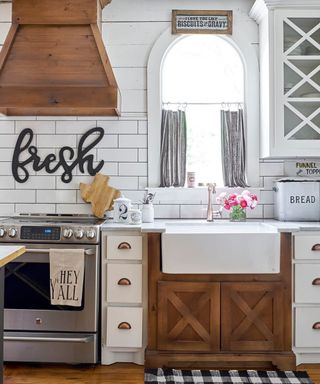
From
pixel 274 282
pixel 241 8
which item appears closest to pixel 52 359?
pixel 274 282

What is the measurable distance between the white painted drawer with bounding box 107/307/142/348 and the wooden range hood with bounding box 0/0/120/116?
1.38 meters

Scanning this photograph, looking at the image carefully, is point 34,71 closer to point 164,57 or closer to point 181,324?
point 164,57

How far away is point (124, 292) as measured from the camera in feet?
8.54

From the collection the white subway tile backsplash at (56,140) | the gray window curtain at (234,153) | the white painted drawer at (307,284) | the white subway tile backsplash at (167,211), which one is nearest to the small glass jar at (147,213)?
the white subway tile backsplash at (167,211)

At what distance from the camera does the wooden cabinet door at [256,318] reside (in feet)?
8.30

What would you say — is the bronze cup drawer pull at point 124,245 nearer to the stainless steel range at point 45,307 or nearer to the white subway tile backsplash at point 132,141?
the stainless steel range at point 45,307

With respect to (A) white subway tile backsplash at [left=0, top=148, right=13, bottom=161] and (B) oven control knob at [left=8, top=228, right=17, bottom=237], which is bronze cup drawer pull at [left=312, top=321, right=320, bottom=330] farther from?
(A) white subway tile backsplash at [left=0, top=148, right=13, bottom=161]

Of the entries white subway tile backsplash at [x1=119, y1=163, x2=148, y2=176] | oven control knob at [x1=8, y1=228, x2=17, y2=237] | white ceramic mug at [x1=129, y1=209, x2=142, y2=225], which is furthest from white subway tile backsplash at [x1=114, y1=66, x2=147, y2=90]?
oven control knob at [x1=8, y1=228, x2=17, y2=237]

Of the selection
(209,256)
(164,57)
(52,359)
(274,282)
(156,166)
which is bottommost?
(52,359)

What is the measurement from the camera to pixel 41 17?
9.43ft

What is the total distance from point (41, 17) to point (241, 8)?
61.3 inches

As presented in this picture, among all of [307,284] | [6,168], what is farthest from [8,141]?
[307,284]

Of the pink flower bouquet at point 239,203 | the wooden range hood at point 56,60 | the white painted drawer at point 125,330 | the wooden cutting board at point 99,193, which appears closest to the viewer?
the white painted drawer at point 125,330

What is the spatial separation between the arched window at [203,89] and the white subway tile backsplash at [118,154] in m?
0.46
